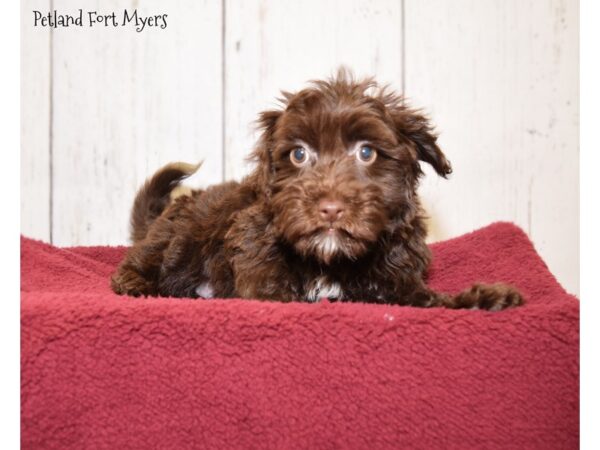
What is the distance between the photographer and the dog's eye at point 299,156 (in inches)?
96.9

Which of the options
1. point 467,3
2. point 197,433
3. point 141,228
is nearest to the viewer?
point 197,433

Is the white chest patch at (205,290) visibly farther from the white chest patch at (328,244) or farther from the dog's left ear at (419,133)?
the dog's left ear at (419,133)

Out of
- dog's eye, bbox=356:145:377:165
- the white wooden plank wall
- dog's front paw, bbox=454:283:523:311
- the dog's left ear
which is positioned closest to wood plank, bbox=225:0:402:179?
the white wooden plank wall

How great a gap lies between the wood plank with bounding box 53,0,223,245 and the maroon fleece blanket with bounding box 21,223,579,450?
8.06 feet

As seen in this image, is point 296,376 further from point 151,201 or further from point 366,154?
point 151,201

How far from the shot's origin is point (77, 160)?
4172 millimetres

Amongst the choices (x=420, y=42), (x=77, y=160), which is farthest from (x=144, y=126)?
(x=420, y=42)

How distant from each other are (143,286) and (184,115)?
1607mm

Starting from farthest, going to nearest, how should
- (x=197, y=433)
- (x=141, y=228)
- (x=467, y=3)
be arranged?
(x=467, y=3)
(x=141, y=228)
(x=197, y=433)

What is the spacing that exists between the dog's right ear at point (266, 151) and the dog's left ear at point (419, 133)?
1.96 feet

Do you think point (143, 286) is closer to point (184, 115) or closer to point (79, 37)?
point (184, 115)

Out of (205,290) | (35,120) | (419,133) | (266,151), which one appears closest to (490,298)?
(419,133)

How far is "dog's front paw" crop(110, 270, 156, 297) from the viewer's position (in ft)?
9.75

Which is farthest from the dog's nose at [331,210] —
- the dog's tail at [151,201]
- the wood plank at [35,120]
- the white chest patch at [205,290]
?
the wood plank at [35,120]
